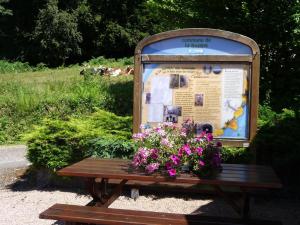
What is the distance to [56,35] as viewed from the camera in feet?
116

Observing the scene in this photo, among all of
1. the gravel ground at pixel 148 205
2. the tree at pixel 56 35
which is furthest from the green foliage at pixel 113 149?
the tree at pixel 56 35

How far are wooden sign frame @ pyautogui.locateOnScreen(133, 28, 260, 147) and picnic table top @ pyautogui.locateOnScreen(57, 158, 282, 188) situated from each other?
1.18 metres

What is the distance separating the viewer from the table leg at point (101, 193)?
532 cm

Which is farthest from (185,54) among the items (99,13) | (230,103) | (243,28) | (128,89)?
(99,13)

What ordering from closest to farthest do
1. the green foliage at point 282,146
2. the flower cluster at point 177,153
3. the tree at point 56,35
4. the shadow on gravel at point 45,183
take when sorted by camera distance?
the flower cluster at point 177,153
the green foliage at point 282,146
the shadow on gravel at point 45,183
the tree at point 56,35

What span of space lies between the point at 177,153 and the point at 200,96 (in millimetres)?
1844

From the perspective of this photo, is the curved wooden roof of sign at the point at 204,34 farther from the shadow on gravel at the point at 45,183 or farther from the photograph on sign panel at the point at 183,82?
the shadow on gravel at the point at 45,183

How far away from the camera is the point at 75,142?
7.36 meters

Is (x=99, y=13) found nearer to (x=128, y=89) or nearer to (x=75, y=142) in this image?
(x=128, y=89)

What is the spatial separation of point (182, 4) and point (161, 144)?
230 inches

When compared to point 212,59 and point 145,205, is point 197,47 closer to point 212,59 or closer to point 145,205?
point 212,59

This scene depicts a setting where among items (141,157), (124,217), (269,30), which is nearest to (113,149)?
(141,157)

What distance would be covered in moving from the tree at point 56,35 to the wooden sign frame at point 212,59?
2913 centimetres

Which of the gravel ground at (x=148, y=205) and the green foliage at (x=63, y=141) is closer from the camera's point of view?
the gravel ground at (x=148, y=205)
